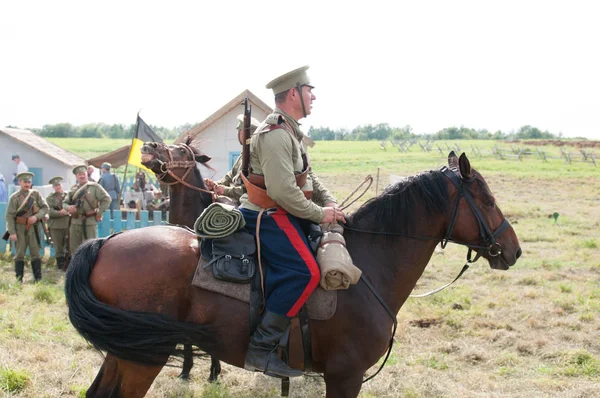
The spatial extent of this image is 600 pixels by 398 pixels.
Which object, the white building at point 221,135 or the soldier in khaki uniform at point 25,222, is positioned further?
the white building at point 221,135

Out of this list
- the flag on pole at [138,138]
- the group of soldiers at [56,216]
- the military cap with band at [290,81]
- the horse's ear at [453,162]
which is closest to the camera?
the military cap with band at [290,81]

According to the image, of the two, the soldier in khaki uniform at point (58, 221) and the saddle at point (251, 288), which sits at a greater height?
the saddle at point (251, 288)

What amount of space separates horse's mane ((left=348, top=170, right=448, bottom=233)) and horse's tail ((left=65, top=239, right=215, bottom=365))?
1.51 meters

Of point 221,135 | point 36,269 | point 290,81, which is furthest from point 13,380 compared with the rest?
point 221,135

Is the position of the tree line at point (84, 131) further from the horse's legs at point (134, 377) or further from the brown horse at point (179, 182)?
the horse's legs at point (134, 377)

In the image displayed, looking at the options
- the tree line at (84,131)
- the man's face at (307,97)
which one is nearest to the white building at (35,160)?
the man's face at (307,97)

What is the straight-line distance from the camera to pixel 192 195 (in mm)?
7008

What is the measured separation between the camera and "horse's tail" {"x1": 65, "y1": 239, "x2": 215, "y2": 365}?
3.40 meters

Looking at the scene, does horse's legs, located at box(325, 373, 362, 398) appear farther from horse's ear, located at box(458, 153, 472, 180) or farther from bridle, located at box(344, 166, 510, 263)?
horse's ear, located at box(458, 153, 472, 180)

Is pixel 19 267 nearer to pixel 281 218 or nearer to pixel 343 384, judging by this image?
pixel 281 218

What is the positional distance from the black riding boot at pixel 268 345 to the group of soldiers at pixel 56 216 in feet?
27.0

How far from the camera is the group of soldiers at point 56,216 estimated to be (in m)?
10.5

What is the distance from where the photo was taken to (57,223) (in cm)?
1130

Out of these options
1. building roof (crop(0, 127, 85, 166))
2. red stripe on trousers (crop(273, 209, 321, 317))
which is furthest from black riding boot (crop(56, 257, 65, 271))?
building roof (crop(0, 127, 85, 166))
